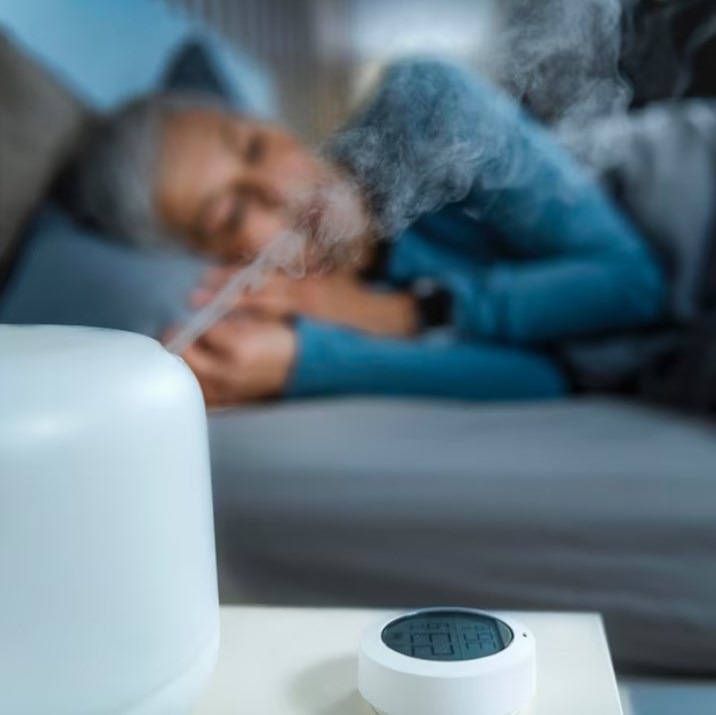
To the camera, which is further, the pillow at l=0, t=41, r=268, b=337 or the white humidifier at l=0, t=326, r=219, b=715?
the pillow at l=0, t=41, r=268, b=337

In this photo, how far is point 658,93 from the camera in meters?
0.86

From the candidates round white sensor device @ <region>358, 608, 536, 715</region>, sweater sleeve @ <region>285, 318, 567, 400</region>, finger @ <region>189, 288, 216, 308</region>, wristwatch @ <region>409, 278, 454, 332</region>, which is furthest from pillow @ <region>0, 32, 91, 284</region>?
round white sensor device @ <region>358, 608, 536, 715</region>

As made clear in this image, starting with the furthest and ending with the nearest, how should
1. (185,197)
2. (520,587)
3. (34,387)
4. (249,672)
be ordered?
(185,197) < (520,587) < (249,672) < (34,387)

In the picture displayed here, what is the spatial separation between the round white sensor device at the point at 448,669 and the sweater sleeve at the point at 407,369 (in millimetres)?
494

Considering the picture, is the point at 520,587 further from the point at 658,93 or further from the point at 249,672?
the point at 658,93

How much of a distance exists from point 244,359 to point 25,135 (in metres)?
0.32

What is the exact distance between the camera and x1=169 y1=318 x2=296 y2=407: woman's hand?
94 centimetres

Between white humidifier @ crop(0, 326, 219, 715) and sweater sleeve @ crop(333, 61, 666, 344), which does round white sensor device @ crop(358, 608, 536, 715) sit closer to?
white humidifier @ crop(0, 326, 219, 715)

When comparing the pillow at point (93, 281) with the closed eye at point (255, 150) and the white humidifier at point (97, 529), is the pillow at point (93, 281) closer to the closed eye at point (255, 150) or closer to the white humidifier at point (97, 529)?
the closed eye at point (255, 150)

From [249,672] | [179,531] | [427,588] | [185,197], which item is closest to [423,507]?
[427,588]

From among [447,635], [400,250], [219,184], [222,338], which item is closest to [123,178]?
[219,184]

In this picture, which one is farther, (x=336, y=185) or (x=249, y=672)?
(x=336, y=185)

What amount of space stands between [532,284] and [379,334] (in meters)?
0.19

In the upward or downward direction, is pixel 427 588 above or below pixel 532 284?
below
